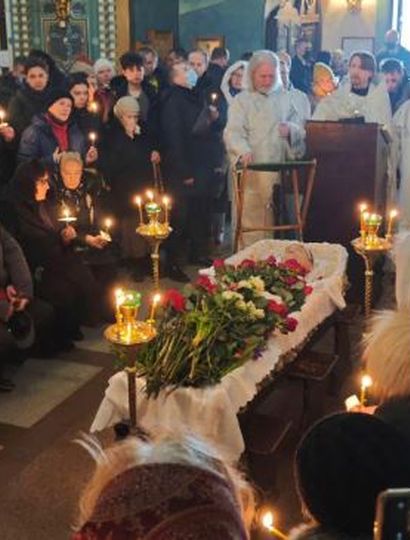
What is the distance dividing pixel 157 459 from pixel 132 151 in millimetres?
5528

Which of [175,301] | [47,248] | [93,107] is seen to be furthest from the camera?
[93,107]

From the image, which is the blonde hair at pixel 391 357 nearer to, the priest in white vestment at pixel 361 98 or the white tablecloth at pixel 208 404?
the white tablecloth at pixel 208 404

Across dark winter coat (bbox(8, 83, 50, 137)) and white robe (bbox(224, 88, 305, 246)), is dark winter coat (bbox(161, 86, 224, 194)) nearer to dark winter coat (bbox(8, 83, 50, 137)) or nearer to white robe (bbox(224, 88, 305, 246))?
white robe (bbox(224, 88, 305, 246))

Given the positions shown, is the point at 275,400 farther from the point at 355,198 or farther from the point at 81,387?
the point at 355,198

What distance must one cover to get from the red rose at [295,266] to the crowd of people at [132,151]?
4.82ft

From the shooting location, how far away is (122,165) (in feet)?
21.4

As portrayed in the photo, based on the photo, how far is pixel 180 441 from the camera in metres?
1.29

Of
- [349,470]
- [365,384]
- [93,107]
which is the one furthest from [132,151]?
[349,470]

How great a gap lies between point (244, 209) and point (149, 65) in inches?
91.8

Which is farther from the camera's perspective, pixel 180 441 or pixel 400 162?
pixel 400 162

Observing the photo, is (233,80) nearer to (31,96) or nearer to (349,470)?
(31,96)

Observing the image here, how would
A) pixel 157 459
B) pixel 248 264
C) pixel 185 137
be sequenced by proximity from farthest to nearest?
pixel 185 137 → pixel 248 264 → pixel 157 459

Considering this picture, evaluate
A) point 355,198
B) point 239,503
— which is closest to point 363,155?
point 355,198

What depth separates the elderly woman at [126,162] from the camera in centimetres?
652
